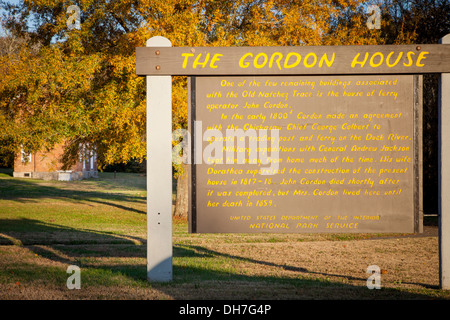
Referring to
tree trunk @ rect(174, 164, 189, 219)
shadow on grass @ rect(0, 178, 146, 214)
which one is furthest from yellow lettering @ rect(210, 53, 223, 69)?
shadow on grass @ rect(0, 178, 146, 214)

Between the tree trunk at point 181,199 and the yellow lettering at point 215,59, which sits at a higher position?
the yellow lettering at point 215,59

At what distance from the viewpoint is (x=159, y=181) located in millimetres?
6223

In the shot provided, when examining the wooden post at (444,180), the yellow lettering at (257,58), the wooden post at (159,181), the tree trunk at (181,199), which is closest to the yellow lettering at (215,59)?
the yellow lettering at (257,58)

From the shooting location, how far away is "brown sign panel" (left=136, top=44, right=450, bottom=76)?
6215 millimetres

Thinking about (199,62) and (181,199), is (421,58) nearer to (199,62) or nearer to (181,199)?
(199,62)

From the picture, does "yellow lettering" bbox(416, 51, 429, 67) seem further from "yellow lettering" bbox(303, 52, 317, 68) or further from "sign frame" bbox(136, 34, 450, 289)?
"yellow lettering" bbox(303, 52, 317, 68)

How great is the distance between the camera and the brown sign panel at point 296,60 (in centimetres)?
621

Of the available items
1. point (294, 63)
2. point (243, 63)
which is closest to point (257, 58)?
point (243, 63)

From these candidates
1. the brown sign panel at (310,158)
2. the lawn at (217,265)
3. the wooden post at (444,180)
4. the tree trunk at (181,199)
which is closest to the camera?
the lawn at (217,265)

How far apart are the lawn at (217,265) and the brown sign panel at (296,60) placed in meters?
3.02

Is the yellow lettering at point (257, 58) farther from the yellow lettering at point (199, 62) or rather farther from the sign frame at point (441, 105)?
the yellow lettering at point (199, 62)

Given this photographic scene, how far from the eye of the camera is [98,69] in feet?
50.5

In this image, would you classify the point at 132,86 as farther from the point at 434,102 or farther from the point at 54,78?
the point at 434,102
